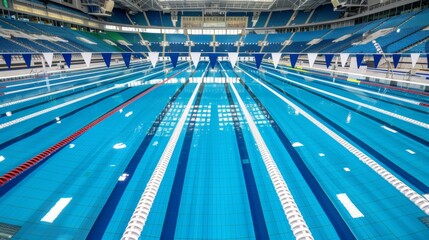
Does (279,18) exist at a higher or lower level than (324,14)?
higher

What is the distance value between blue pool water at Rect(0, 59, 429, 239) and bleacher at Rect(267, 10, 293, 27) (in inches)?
1124

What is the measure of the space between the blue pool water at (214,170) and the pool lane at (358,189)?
0.04ft

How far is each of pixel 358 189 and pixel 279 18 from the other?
33.6 meters

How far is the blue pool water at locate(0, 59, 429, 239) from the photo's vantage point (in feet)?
7.42

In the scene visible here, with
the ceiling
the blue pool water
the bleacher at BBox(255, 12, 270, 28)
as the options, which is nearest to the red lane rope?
the blue pool water

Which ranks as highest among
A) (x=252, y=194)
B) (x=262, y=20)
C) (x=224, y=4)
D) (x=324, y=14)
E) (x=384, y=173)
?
(x=224, y=4)

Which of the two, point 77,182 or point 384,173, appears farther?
point 384,173

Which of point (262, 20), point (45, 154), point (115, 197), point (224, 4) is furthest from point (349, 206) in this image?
point (262, 20)

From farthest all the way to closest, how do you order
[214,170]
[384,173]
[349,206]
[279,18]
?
[279,18]
[214,170]
[384,173]
[349,206]

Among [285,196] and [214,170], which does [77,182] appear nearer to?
[214,170]

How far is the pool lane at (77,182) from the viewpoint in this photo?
225 centimetres

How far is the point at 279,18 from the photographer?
3197 cm

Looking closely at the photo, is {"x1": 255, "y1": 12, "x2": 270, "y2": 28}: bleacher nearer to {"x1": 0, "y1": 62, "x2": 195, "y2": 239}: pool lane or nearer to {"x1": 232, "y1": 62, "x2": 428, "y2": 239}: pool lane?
{"x1": 232, "y1": 62, "x2": 428, "y2": 239}: pool lane

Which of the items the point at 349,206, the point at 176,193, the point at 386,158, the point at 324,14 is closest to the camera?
the point at 349,206
